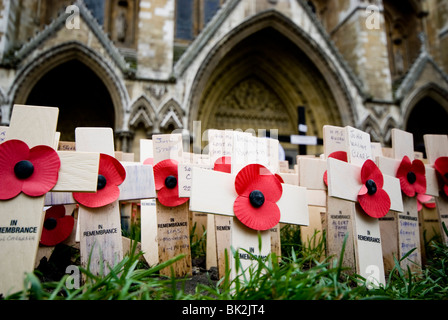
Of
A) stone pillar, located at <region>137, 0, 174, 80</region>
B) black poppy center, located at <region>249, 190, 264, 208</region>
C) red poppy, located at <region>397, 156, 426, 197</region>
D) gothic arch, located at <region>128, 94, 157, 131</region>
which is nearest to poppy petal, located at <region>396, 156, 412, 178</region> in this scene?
red poppy, located at <region>397, 156, 426, 197</region>

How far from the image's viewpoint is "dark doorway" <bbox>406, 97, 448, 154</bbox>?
11.7 meters

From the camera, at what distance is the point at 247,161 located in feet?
6.88

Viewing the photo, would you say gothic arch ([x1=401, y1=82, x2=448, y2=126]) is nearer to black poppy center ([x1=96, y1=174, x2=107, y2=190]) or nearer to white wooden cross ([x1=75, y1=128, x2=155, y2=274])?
white wooden cross ([x1=75, y1=128, x2=155, y2=274])

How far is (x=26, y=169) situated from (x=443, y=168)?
312 cm

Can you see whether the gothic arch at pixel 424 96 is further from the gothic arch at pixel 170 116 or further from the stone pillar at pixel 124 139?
the stone pillar at pixel 124 139

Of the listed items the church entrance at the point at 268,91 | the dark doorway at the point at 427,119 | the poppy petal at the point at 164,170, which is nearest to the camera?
the poppy petal at the point at 164,170

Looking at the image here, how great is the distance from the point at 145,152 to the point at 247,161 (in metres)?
1.21

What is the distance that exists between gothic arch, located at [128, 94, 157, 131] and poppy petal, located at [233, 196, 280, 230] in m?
7.04

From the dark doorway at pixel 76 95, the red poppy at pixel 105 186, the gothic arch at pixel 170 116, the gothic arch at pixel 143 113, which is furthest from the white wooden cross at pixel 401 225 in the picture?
the dark doorway at pixel 76 95

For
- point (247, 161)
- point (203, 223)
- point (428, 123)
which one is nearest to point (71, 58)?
point (203, 223)

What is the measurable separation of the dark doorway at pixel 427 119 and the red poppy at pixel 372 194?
11040mm

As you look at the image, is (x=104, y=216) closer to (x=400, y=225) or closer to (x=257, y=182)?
(x=257, y=182)

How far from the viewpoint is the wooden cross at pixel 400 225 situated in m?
2.47
